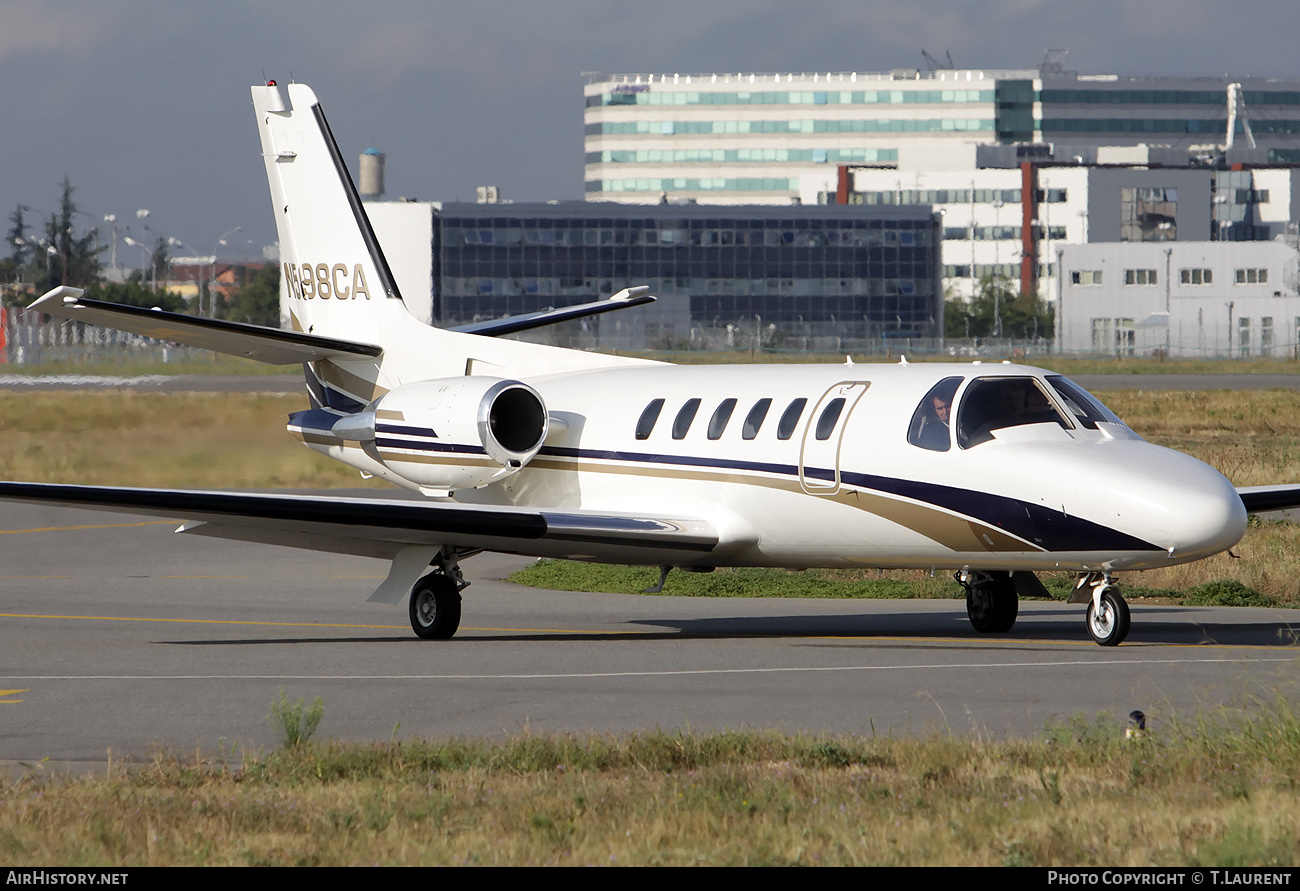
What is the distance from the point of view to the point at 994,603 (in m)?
16.3

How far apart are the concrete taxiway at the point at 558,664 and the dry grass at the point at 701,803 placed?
1.06m

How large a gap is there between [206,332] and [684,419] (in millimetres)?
5068

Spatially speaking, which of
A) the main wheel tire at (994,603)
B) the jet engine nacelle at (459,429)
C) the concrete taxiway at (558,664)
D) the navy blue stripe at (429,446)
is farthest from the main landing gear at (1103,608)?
the navy blue stripe at (429,446)

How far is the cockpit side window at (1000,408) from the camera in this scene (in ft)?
48.2

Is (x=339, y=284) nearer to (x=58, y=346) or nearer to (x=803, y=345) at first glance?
(x=58, y=346)

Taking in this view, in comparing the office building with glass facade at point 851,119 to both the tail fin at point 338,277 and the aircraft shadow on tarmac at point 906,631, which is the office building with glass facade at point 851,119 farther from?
the aircraft shadow on tarmac at point 906,631

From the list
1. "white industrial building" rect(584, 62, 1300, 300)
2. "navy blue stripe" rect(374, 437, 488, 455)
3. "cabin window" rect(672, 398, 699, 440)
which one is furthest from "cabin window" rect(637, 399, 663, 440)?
"white industrial building" rect(584, 62, 1300, 300)

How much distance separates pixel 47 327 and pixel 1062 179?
104 m

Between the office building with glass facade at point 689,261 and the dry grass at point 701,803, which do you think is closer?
the dry grass at point 701,803

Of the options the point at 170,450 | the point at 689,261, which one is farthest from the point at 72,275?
the point at 170,450

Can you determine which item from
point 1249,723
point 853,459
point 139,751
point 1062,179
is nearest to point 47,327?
point 853,459

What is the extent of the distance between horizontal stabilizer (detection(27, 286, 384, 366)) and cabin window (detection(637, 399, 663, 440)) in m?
4.06

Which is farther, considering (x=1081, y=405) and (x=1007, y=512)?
(x=1081, y=405)

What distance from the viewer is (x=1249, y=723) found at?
887 cm
